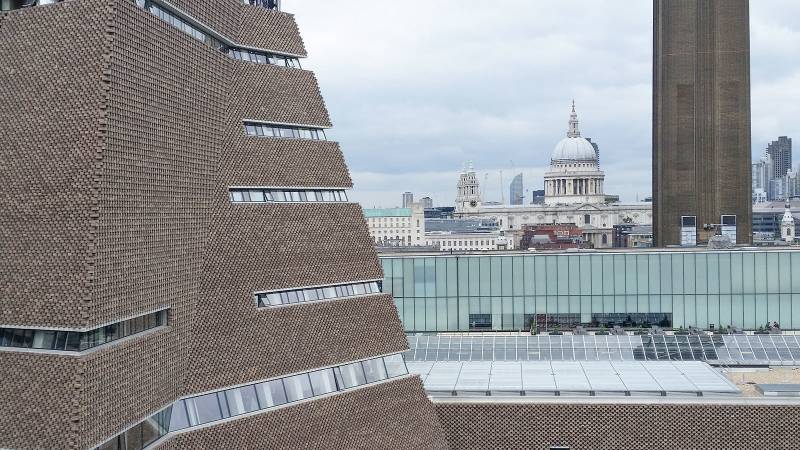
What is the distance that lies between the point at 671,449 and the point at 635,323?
3003 centimetres

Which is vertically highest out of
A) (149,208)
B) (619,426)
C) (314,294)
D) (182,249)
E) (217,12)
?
Answer: (217,12)

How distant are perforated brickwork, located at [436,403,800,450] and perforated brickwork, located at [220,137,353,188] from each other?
14368mm

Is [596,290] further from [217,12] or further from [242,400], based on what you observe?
[242,400]

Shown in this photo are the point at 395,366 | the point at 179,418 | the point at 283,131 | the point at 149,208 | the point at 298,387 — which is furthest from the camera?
the point at 395,366

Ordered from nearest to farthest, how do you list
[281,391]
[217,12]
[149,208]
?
[149,208] → [281,391] → [217,12]

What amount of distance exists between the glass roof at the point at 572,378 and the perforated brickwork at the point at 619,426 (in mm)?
1218

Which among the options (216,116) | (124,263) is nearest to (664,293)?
(216,116)

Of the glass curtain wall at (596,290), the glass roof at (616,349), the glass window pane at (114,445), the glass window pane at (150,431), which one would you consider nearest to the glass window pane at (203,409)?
the glass window pane at (150,431)

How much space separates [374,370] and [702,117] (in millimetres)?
83541

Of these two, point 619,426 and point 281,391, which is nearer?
point 281,391

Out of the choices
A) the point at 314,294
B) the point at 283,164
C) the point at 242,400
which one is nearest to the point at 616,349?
the point at 314,294

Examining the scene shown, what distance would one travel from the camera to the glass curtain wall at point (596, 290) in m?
76.9

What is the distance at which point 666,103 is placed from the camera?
4577 inches

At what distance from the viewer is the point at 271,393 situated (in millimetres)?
38250
